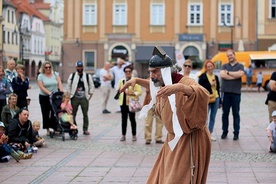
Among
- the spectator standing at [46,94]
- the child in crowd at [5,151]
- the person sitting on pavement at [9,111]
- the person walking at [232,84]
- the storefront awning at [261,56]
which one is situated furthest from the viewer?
the storefront awning at [261,56]

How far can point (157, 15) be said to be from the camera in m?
55.4

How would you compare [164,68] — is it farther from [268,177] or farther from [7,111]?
[7,111]

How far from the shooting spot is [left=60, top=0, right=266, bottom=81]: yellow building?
180ft

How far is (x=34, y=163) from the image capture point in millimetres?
10438

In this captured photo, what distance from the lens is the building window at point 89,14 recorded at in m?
55.8

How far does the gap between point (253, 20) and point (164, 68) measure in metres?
50.6

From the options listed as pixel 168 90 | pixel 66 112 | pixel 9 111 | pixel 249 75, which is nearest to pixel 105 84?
pixel 66 112

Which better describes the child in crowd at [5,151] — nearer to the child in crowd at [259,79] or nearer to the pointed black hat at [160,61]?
the pointed black hat at [160,61]

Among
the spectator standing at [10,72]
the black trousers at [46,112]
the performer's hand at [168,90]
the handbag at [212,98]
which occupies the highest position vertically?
the spectator standing at [10,72]

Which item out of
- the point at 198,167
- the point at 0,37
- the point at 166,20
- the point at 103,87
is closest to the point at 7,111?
the point at 198,167

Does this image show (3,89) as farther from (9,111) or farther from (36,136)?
(36,136)

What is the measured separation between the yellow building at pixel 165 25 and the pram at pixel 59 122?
134 feet

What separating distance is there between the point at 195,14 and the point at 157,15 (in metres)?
3.29

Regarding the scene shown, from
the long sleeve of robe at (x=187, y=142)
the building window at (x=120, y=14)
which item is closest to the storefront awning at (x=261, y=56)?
the building window at (x=120, y=14)
